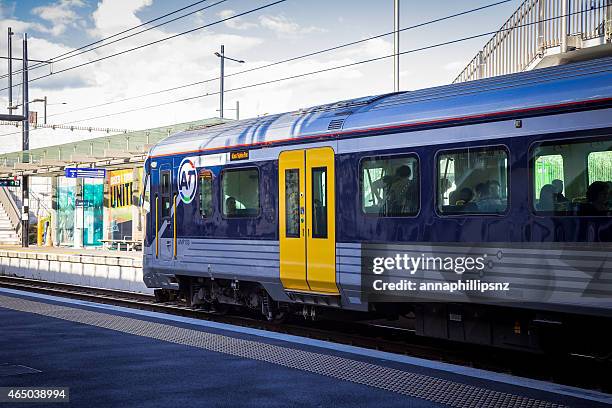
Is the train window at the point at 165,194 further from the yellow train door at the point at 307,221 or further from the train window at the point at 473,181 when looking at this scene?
the train window at the point at 473,181

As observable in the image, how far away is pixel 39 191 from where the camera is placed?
4734cm

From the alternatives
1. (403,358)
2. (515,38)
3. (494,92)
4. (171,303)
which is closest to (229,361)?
(403,358)

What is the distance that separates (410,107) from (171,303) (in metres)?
9.09

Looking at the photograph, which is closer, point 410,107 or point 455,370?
point 455,370

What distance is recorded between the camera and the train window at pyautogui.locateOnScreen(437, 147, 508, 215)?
31.1 feet

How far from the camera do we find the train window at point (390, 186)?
10.6 m

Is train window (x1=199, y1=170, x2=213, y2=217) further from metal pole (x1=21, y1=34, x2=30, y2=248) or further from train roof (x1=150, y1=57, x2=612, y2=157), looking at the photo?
metal pole (x1=21, y1=34, x2=30, y2=248)

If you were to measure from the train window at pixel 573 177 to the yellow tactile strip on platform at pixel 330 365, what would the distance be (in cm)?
250

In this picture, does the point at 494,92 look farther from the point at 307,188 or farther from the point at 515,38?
the point at 515,38

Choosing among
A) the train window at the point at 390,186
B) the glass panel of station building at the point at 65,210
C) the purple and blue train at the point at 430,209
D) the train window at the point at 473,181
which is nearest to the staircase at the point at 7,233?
the glass panel of station building at the point at 65,210

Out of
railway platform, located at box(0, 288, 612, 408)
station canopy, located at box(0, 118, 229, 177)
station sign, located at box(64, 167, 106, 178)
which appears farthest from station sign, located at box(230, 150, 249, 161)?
station sign, located at box(64, 167, 106, 178)

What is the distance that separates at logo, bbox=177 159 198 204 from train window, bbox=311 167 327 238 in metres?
3.35

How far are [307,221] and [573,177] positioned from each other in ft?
14.6

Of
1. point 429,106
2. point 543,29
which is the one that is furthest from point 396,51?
point 429,106
